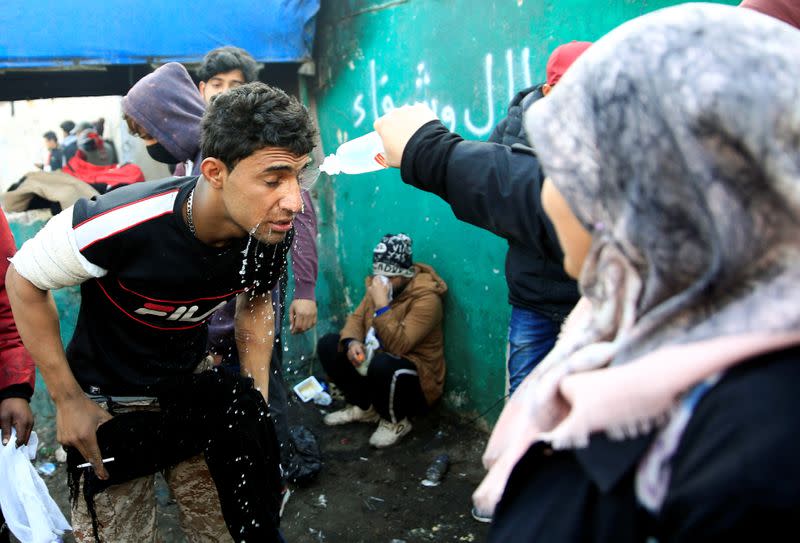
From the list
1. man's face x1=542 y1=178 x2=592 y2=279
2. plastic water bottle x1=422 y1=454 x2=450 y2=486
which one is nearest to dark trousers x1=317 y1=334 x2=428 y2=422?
plastic water bottle x1=422 y1=454 x2=450 y2=486

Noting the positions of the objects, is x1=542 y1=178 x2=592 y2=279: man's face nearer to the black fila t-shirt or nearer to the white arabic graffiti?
the black fila t-shirt

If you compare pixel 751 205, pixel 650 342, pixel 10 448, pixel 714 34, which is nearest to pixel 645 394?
pixel 650 342

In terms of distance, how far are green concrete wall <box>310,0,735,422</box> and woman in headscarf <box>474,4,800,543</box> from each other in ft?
7.57

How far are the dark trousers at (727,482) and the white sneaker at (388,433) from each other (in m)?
3.67

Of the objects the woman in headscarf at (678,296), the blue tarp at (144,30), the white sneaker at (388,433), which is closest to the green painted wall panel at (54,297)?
the blue tarp at (144,30)

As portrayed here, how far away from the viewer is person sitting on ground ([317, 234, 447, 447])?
174 inches

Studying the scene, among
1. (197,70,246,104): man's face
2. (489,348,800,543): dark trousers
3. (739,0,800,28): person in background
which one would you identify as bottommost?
(489,348,800,543): dark trousers

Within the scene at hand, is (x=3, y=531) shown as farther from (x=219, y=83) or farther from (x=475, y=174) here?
(x=219, y=83)

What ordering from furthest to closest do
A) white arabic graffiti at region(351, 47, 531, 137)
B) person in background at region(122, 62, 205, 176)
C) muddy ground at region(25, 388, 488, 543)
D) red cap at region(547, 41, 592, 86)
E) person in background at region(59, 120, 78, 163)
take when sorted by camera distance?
person in background at region(59, 120, 78, 163)
white arabic graffiti at region(351, 47, 531, 137)
muddy ground at region(25, 388, 488, 543)
person in background at region(122, 62, 205, 176)
red cap at region(547, 41, 592, 86)

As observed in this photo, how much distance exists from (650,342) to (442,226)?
3582 millimetres

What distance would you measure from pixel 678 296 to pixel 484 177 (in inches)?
34.5

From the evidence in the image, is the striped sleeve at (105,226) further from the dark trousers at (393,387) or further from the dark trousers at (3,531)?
the dark trousers at (393,387)

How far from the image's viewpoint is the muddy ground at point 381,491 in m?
3.55

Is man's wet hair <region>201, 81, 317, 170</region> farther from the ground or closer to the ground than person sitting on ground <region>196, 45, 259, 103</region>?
closer to the ground
